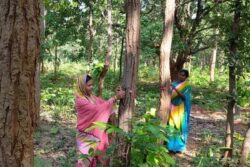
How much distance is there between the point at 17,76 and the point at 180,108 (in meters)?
5.97

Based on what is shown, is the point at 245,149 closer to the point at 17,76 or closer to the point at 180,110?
the point at 180,110

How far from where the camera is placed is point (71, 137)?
29.7ft

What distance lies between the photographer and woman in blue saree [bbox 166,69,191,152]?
7719 millimetres

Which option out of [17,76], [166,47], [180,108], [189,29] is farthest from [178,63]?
[17,76]

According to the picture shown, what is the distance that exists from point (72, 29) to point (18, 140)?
59.6 ft

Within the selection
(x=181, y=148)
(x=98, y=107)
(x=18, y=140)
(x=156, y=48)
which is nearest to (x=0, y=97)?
(x=18, y=140)

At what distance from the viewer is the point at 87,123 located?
4996 mm

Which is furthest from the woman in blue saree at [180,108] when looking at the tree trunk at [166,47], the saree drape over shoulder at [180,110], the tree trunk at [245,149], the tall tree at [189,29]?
the tall tree at [189,29]

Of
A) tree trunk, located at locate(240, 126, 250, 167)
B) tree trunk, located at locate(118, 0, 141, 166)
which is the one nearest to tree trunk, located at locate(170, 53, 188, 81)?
tree trunk, located at locate(240, 126, 250, 167)

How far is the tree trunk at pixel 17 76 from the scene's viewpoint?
221 cm

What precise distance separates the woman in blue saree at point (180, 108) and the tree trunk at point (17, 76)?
18.2 ft

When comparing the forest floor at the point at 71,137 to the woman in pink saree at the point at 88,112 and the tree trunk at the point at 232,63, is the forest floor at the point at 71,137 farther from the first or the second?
the tree trunk at the point at 232,63

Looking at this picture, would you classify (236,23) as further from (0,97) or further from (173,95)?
(0,97)

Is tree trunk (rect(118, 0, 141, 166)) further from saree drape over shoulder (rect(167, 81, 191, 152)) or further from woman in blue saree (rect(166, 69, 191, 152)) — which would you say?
saree drape over shoulder (rect(167, 81, 191, 152))
